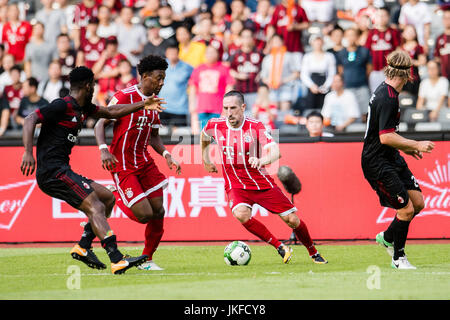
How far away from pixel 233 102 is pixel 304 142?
3.03m

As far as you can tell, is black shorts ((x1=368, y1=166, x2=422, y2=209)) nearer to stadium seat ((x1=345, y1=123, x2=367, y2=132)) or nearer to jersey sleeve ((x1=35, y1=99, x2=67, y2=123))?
jersey sleeve ((x1=35, y1=99, x2=67, y2=123))

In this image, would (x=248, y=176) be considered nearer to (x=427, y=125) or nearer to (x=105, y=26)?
(x=427, y=125)

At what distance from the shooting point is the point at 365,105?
14.9m

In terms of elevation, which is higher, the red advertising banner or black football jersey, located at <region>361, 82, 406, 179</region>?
black football jersey, located at <region>361, 82, 406, 179</region>

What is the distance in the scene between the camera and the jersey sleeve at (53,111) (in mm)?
8266

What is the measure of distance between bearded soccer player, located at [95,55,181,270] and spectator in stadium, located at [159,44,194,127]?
5644 mm

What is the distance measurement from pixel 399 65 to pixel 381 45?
685 centimetres

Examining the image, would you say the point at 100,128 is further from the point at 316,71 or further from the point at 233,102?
the point at 316,71

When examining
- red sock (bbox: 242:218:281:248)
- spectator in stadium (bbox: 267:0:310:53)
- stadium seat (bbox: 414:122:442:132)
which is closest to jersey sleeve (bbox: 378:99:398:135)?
red sock (bbox: 242:218:281:248)

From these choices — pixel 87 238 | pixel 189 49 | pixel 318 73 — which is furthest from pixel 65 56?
pixel 87 238

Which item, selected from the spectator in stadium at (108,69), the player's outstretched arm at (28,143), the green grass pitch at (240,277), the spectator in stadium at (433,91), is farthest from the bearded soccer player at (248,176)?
the spectator in stadium at (108,69)

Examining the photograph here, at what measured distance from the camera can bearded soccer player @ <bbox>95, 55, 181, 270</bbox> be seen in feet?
30.3

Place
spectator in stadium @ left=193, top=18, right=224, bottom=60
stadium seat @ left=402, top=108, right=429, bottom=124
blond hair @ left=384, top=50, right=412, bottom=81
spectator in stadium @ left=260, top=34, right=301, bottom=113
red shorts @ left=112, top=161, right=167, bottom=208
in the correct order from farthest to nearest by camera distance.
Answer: spectator in stadium @ left=193, top=18, right=224, bottom=60
spectator in stadium @ left=260, top=34, right=301, bottom=113
stadium seat @ left=402, top=108, right=429, bottom=124
red shorts @ left=112, top=161, right=167, bottom=208
blond hair @ left=384, top=50, right=412, bottom=81

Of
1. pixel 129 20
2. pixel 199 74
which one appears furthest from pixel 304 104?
pixel 129 20
